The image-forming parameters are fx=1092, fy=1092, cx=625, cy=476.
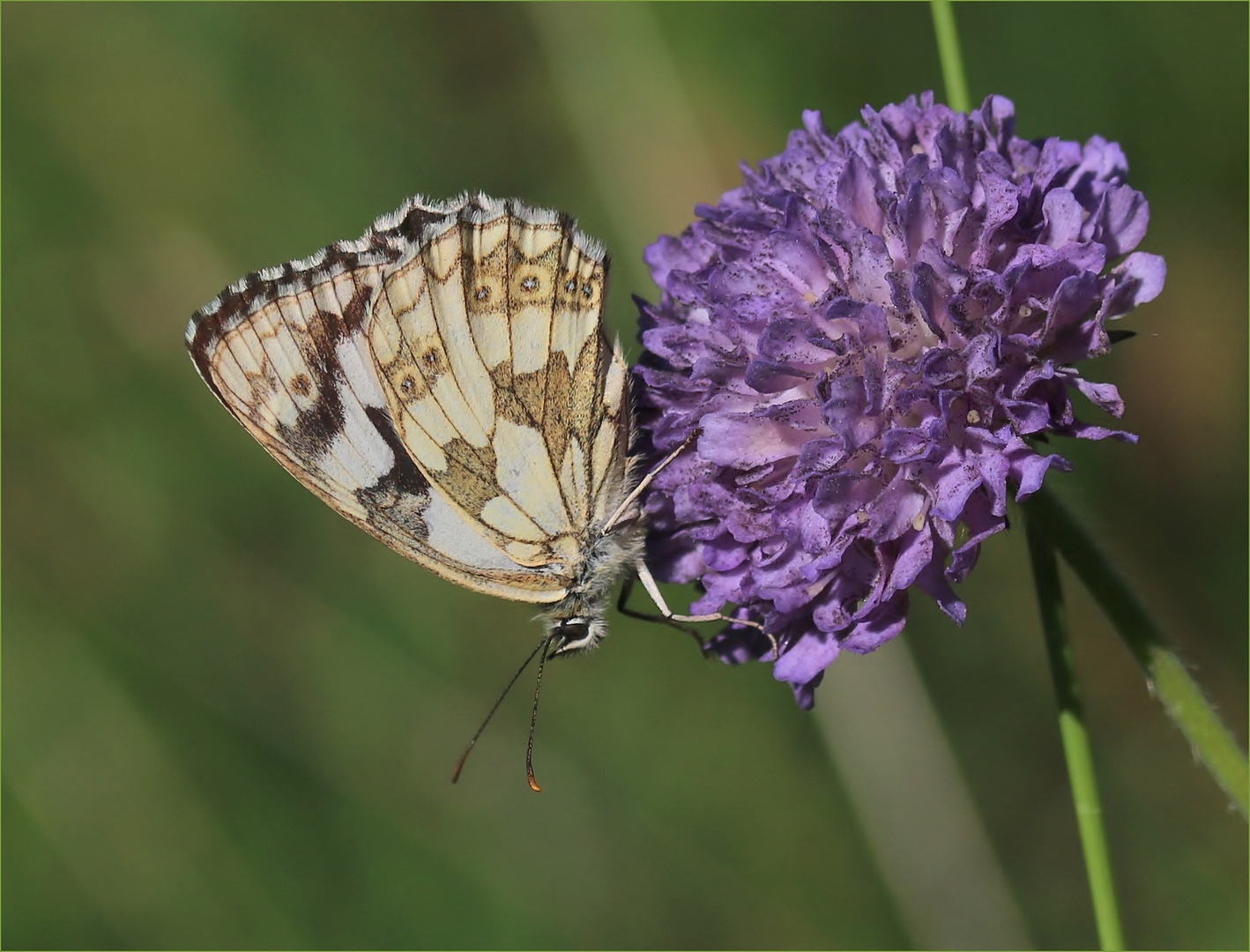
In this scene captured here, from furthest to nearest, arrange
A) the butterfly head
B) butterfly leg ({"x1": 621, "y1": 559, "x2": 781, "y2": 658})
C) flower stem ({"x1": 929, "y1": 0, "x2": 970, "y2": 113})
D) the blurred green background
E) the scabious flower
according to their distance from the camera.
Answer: the blurred green background, the butterfly head, butterfly leg ({"x1": 621, "y1": 559, "x2": 781, "y2": 658}), flower stem ({"x1": 929, "y1": 0, "x2": 970, "y2": 113}), the scabious flower

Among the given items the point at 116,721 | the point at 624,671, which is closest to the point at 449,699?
the point at 624,671

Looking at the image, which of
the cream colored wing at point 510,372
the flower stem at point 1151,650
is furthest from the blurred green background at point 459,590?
the flower stem at point 1151,650

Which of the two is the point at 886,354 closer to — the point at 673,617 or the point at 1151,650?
the point at 1151,650

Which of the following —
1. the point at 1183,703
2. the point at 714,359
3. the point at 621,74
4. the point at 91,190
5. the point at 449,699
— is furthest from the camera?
the point at 91,190

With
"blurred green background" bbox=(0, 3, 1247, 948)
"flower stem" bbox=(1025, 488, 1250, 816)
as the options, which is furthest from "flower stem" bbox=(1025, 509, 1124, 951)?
"blurred green background" bbox=(0, 3, 1247, 948)

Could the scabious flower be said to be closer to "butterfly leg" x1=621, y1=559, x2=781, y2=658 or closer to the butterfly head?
"butterfly leg" x1=621, y1=559, x2=781, y2=658

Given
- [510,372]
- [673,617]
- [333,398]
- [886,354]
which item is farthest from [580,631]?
[886,354]

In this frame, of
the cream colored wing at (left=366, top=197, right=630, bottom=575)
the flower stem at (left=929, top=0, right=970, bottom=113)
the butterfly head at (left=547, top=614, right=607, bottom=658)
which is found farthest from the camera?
the butterfly head at (left=547, top=614, right=607, bottom=658)

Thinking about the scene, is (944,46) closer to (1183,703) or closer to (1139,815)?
(1183,703)
